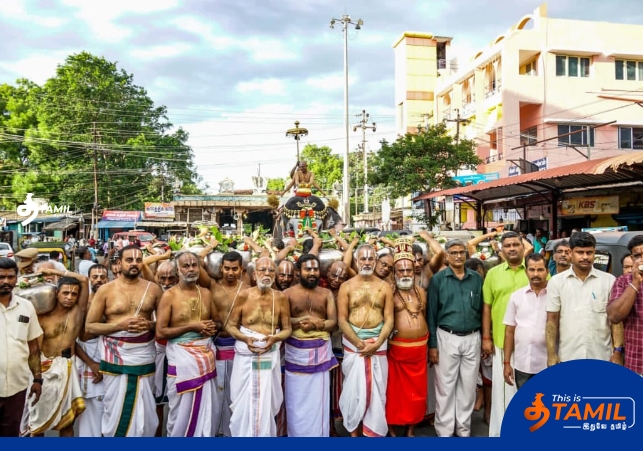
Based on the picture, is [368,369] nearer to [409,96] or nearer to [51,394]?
[51,394]

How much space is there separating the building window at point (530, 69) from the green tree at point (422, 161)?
6166 mm

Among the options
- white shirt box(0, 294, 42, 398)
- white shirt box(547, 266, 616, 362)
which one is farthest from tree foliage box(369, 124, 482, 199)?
white shirt box(0, 294, 42, 398)

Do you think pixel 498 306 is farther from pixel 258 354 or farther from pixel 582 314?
pixel 258 354

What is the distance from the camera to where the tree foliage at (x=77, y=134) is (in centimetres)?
3556

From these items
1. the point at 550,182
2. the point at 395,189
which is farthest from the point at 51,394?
the point at 395,189

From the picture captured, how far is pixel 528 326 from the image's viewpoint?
414 cm

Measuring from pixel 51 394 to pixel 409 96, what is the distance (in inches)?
1490

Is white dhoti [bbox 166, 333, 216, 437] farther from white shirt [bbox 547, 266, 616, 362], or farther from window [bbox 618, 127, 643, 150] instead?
window [bbox 618, 127, 643, 150]

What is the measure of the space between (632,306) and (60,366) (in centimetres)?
426

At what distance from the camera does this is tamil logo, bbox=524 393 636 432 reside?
268cm

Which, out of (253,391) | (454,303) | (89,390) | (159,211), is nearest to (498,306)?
(454,303)

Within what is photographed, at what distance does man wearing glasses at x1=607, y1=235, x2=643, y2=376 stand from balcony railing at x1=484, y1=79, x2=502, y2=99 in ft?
82.3

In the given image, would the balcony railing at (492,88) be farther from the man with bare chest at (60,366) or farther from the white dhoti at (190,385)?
the man with bare chest at (60,366)

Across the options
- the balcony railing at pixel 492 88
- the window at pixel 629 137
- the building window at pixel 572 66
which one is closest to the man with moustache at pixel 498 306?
the balcony railing at pixel 492 88
